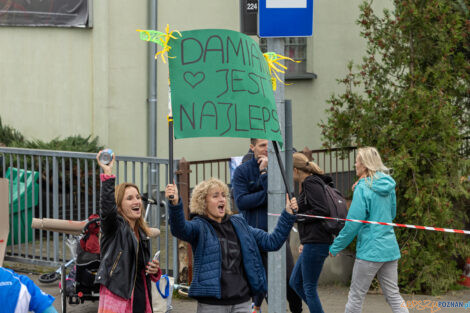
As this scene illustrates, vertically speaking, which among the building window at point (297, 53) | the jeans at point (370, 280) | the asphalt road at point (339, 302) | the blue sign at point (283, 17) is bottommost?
the asphalt road at point (339, 302)

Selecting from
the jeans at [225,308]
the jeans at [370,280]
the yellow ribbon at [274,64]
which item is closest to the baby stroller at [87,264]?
the jeans at [225,308]

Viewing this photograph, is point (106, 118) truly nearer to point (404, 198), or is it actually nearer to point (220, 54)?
point (404, 198)

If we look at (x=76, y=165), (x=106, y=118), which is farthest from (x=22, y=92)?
(x=76, y=165)

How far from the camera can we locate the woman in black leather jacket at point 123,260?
6.08 meters

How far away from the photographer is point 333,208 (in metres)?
7.84

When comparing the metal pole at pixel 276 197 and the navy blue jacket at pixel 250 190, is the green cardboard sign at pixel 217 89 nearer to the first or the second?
the metal pole at pixel 276 197

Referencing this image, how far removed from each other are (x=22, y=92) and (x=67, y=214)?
212 inches

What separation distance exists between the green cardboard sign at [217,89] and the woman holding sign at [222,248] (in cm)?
66

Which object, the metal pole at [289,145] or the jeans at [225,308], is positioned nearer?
the jeans at [225,308]

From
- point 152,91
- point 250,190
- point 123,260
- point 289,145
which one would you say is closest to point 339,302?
point 250,190

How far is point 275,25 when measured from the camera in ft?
20.0

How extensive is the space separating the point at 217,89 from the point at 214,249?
120 cm

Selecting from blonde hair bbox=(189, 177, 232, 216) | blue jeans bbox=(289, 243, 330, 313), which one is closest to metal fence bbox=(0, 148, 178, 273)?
blue jeans bbox=(289, 243, 330, 313)

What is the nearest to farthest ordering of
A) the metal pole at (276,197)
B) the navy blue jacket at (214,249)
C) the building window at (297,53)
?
the navy blue jacket at (214,249)
the metal pole at (276,197)
the building window at (297,53)
